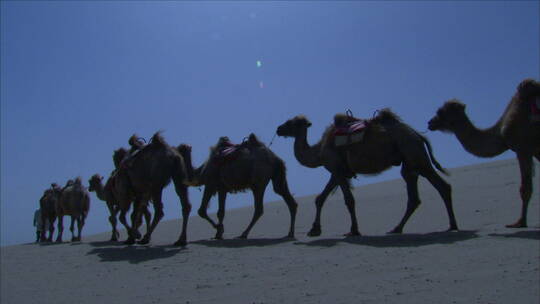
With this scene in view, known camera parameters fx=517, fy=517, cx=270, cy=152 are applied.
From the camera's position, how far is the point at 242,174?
1059 cm

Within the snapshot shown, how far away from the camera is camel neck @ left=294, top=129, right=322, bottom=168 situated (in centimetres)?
1065

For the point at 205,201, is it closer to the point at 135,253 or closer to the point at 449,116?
the point at 135,253

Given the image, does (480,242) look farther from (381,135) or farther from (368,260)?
(381,135)

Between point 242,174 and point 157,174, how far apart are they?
185 cm

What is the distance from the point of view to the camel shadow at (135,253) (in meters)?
8.11

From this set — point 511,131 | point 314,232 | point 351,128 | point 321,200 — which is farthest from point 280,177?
point 511,131

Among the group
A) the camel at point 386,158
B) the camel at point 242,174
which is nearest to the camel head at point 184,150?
the camel at point 242,174

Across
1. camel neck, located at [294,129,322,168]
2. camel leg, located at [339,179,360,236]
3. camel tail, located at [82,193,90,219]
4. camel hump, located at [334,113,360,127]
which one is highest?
camel hump, located at [334,113,360,127]

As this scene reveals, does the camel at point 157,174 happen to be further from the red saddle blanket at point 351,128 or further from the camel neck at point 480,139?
the camel neck at point 480,139

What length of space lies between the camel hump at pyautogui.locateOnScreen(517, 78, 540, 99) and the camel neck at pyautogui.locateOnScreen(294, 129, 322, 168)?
3.86 m

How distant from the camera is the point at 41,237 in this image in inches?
750

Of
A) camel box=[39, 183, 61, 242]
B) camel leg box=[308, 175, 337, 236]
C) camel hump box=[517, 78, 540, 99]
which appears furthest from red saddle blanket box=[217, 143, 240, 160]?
camel box=[39, 183, 61, 242]

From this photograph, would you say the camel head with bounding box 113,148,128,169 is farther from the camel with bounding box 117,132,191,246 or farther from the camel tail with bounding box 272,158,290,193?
the camel tail with bounding box 272,158,290,193

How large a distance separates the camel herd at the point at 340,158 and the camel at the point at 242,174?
2 centimetres
